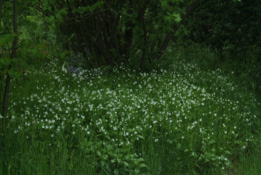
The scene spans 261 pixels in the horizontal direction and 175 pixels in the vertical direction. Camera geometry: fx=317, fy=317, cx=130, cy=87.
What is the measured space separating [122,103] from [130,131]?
740 millimetres

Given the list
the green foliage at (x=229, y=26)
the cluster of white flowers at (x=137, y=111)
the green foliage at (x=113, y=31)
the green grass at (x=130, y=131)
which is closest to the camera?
the green grass at (x=130, y=131)

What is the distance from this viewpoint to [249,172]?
3.78 m

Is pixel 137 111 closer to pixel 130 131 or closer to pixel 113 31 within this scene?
pixel 130 131

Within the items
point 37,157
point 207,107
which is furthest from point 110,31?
point 37,157

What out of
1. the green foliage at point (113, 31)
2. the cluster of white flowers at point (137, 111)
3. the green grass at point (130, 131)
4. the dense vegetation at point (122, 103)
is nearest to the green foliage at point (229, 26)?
the dense vegetation at point (122, 103)

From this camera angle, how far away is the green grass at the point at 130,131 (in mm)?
3398

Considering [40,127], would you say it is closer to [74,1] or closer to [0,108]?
[0,108]

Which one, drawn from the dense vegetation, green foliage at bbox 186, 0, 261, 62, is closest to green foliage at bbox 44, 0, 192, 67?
the dense vegetation

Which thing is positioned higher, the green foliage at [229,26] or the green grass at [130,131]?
the green foliage at [229,26]

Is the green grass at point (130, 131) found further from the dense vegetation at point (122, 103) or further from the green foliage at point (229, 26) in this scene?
the green foliage at point (229, 26)

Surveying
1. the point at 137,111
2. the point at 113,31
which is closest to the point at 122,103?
the point at 137,111

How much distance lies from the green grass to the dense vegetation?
15 mm

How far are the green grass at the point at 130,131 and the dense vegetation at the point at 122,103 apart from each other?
0.02 meters

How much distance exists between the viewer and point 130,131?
3795 mm
